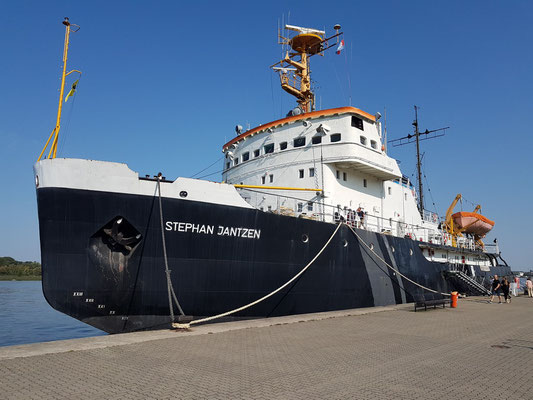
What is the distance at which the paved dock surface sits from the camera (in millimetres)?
4906

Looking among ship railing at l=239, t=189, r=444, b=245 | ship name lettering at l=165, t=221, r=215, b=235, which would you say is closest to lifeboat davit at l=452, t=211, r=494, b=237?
ship railing at l=239, t=189, r=444, b=245

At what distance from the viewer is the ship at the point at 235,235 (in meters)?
9.04

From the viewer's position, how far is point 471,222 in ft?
90.4

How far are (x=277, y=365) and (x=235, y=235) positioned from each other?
4.88 metres

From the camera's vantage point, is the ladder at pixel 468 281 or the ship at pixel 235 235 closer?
the ship at pixel 235 235

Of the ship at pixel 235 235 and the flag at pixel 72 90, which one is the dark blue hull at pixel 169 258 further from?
the flag at pixel 72 90

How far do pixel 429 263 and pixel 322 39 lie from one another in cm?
1283

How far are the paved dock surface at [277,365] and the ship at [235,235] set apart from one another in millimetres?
1291

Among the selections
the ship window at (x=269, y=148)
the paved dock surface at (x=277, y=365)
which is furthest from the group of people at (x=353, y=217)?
the paved dock surface at (x=277, y=365)

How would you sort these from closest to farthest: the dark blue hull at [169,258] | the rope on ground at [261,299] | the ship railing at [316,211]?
the dark blue hull at [169,258] → the rope on ground at [261,299] → the ship railing at [316,211]

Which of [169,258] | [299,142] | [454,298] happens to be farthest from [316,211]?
[454,298]

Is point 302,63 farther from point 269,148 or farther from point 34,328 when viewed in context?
point 34,328

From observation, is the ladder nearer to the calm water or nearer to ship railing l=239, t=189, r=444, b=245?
ship railing l=239, t=189, r=444, b=245

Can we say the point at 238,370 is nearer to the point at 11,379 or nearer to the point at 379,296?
the point at 11,379
